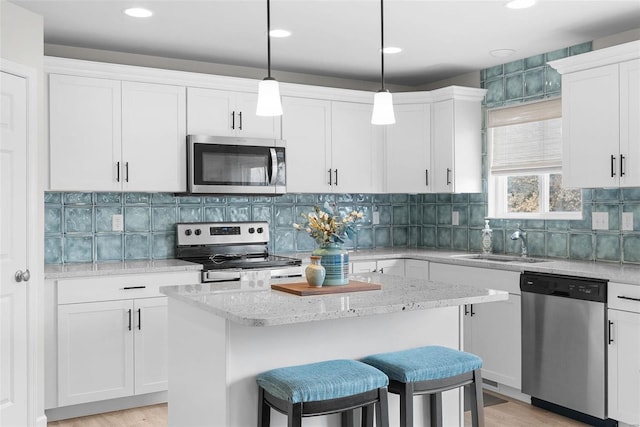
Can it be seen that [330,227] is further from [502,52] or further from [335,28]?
[502,52]

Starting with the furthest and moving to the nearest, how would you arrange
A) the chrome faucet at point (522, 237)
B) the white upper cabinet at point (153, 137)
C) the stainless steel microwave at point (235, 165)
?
the chrome faucet at point (522, 237) → the stainless steel microwave at point (235, 165) → the white upper cabinet at point (153, 137)

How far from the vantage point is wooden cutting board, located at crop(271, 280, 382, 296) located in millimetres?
2699

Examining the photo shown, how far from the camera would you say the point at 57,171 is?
3.96m

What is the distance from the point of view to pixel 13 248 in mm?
3447

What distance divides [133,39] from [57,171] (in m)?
1.01

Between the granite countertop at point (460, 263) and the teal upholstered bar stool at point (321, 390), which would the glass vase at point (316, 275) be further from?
the granite countertop at point (460, 263)

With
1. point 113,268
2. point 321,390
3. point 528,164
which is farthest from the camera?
point 528,164

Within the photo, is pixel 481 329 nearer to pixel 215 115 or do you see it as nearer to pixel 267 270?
pixel 267 270

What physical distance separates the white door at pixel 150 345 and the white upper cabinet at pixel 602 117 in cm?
274

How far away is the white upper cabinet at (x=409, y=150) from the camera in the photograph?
519 centimetres

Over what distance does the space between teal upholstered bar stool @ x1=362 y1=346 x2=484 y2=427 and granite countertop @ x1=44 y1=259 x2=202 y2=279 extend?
1808mm

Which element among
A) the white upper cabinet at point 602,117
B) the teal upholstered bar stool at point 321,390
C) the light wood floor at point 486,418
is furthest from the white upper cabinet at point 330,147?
the teal upholstered bar stool at point 321,390

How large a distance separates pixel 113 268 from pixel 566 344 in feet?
9.18

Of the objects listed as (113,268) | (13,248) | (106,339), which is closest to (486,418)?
(106,339)
